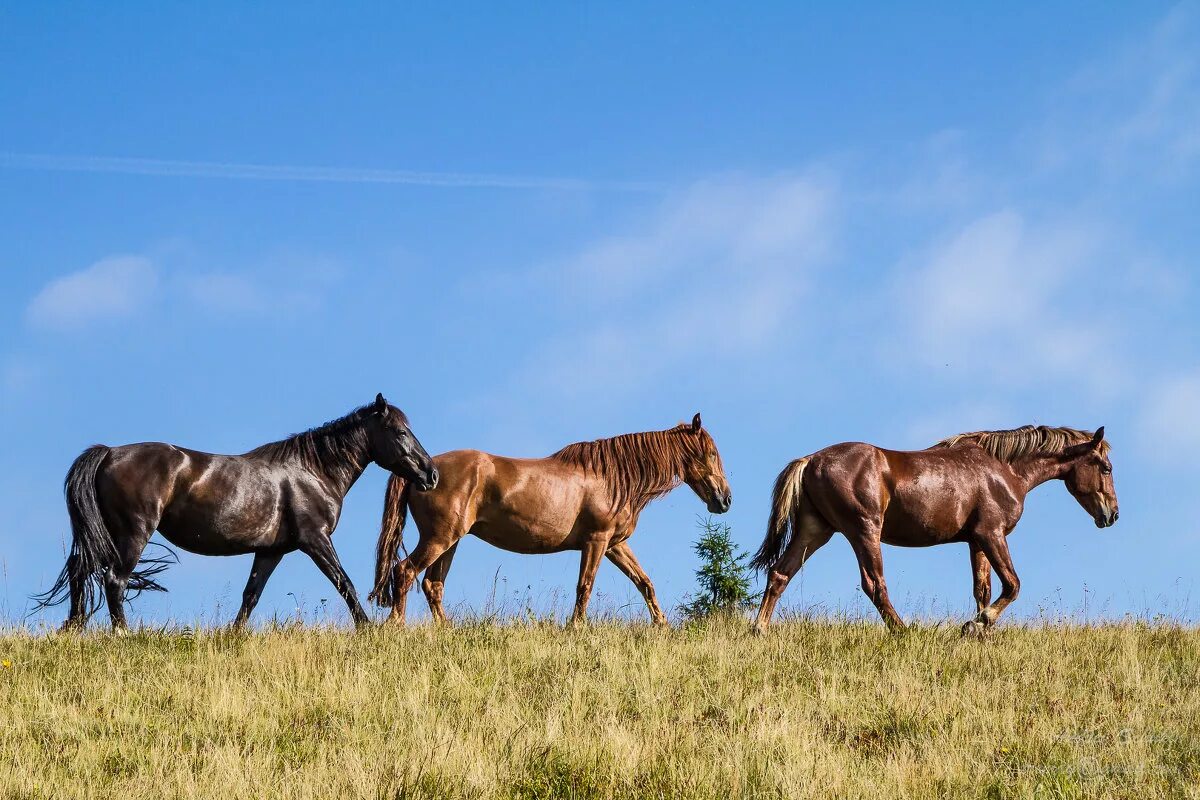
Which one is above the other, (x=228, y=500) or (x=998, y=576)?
(x=228, y=500)

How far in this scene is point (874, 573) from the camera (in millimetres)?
12070

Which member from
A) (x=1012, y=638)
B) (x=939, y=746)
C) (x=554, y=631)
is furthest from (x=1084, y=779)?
(x=554, y=631)

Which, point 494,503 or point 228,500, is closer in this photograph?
point 228,500

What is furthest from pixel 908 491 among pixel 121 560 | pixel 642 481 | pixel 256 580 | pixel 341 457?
pixel 121 560

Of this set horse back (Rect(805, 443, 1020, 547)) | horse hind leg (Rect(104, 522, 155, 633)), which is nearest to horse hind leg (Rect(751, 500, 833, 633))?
horse back (Rect(805, 443, 1020, 547))

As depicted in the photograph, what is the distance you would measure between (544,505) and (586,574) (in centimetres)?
87

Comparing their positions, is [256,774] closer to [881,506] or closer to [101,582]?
[101,582]

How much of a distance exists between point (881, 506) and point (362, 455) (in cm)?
550

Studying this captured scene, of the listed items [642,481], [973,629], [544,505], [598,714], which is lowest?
[598,714]

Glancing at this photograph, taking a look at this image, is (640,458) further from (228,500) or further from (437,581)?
(228,500)

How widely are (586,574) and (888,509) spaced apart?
328 cm

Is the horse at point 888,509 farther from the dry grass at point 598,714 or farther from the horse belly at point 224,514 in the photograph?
the horse belly at point 224,514

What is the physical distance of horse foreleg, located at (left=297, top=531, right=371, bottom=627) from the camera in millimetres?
11914

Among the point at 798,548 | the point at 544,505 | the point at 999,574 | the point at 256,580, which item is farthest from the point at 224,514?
the point at 999,574
